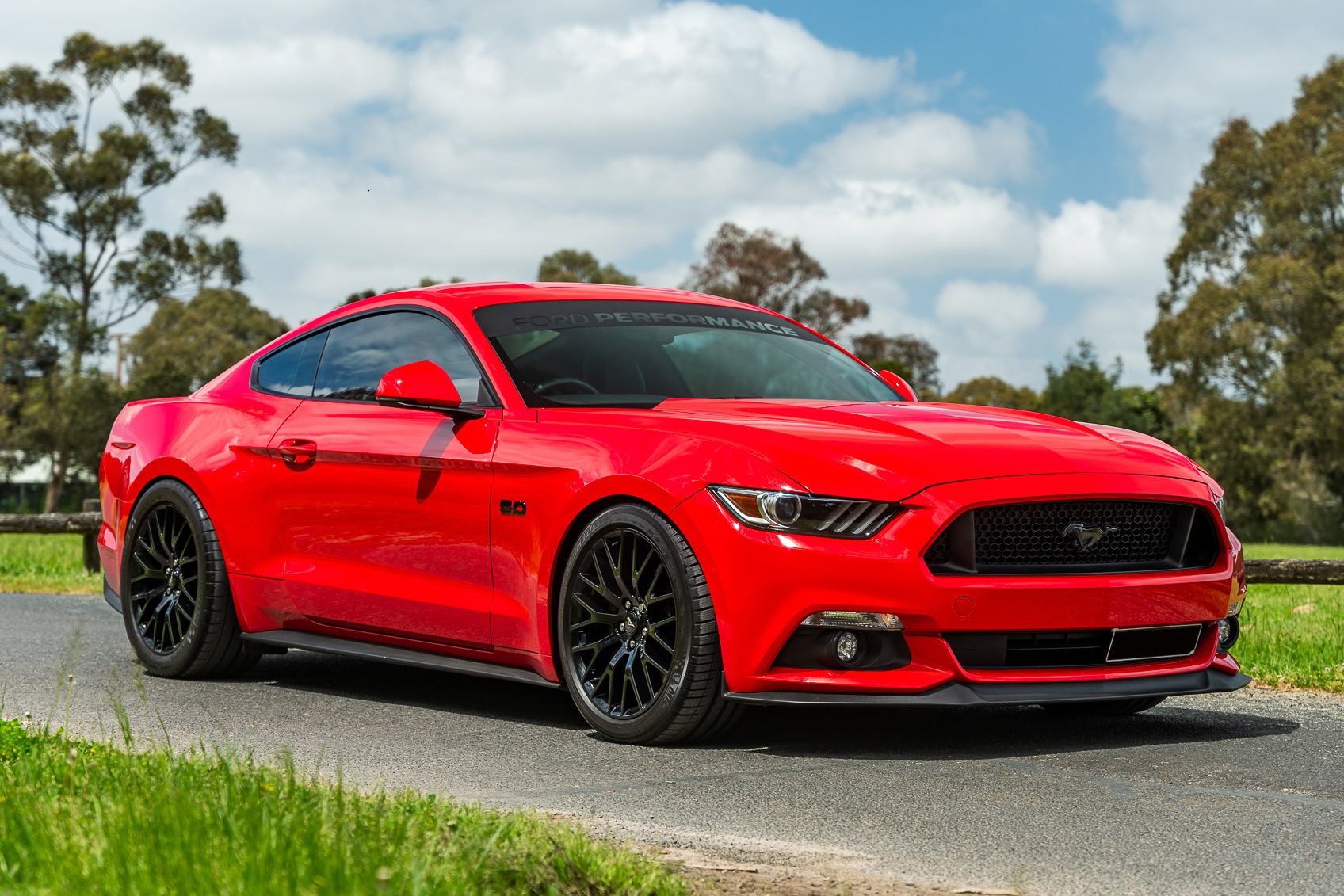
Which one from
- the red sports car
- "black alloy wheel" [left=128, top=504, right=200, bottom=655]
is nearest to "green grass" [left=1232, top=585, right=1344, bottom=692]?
the red sports car

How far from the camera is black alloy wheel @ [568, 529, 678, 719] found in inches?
206

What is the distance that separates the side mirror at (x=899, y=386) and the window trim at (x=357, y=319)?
1806mm

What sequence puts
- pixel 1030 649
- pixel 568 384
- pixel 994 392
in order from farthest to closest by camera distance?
pixel 994 392 → pixel 568 384 → pixel 1030 649

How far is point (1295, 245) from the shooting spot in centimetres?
4684

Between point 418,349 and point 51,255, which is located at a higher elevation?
point 51,255

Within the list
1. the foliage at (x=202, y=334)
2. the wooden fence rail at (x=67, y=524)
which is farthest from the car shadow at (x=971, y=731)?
the foliage at (x=202, y=334)

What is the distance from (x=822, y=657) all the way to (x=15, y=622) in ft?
21.5

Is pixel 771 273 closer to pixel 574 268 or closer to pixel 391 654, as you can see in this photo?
pixel 574 268

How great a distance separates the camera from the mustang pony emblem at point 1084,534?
16.8 feet

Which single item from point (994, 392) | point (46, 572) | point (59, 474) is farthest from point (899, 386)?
point (994, 392)

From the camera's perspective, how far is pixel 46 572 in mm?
13945

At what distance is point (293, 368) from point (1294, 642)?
5124 mm

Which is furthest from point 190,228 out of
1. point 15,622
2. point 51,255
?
point 15,622

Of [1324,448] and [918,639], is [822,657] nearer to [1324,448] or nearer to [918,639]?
[918,639]
